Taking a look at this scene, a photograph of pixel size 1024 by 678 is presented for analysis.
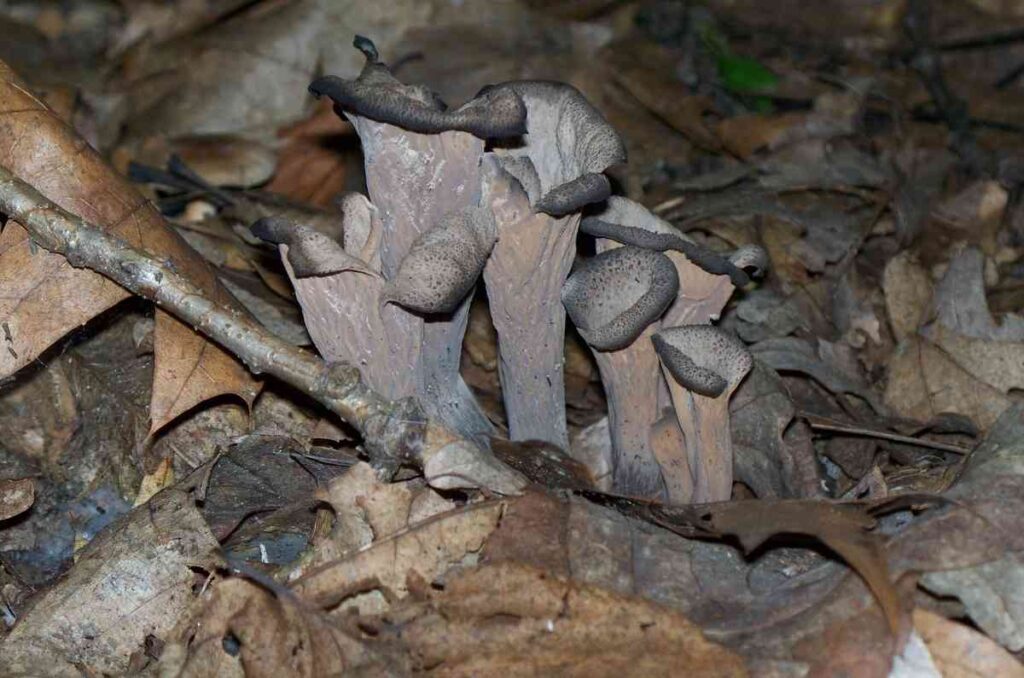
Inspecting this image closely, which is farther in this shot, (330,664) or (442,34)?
(442,34)

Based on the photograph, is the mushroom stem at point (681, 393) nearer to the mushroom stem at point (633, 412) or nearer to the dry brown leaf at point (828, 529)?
the mushroom stem at point (633, 412)

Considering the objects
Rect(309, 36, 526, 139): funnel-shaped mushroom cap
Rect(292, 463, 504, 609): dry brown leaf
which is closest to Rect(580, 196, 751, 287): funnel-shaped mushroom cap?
Rect(309, 36, 526, 139): funnel-shaped mushroom cap

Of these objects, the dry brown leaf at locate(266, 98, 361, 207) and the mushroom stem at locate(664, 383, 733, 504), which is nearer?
the mushroom stem at locate(664, 383, 733, 504)

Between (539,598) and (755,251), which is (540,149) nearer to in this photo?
(755,251)

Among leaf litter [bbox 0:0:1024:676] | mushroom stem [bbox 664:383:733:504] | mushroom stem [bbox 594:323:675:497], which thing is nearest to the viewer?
leaf litter [bbox 0:0:1024:676]

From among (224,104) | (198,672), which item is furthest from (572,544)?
(224,104)

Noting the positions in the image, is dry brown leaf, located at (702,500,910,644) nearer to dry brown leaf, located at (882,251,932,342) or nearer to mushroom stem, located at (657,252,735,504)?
mushroom stem, located at (657,252,735,504)

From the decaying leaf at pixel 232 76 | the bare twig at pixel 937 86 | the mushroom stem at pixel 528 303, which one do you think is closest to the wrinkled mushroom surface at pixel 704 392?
the mushroom stem at pixel 528 303

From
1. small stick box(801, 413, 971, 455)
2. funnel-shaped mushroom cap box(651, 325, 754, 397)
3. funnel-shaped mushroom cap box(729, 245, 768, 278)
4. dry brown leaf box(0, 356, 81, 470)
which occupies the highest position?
funnel-shaped mushroom cap box(729, 245, 768, 278)

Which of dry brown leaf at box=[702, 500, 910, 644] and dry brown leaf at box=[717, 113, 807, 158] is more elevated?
dry brown leaf at box=[702, 500, 910, 644]
